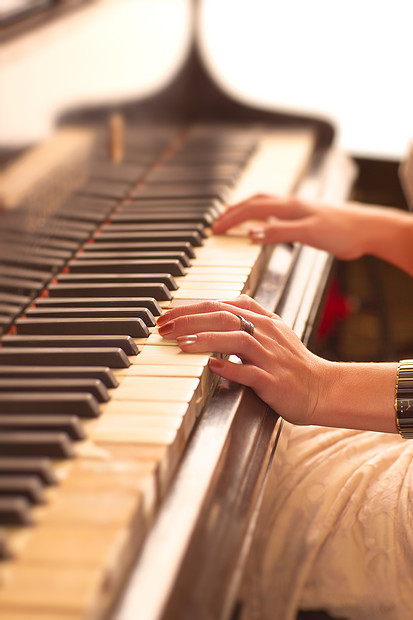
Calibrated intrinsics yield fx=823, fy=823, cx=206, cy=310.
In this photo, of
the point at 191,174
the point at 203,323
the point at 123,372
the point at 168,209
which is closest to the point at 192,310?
the point at 203,323

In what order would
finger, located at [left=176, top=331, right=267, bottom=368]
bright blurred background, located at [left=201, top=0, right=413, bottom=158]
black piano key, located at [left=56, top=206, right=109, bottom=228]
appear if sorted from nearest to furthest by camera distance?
finger, located at [left=176, top=331, right=267, bottom=368]
black piano key, located at [left=56, top=206, right=109, bottom=228]
bright blurred background, located at [left=201, top=0, right=413, bottom=158]

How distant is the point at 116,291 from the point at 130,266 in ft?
0.38

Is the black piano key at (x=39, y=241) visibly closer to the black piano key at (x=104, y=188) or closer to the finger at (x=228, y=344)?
the black piano key at (x=104, y=188)

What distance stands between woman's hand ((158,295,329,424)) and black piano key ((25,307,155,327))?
64 mm

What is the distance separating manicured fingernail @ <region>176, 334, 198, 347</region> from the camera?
1.08 m

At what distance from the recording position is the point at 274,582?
3.68ft

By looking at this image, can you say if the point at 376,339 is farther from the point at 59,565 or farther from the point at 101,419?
the point at 59,565

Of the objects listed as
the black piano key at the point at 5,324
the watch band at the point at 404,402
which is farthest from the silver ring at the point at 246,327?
the black piano key at the point at 5,324

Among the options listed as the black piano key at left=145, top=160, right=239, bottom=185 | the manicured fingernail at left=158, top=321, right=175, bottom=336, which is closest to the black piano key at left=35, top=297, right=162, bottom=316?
the manicured fingernail at left=158, top=321, right=175, bottom=336

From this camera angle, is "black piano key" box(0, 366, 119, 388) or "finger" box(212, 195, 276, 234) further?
"finger" box(212, 195, 276, 234)

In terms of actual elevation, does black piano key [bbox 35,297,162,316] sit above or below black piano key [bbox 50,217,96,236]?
above

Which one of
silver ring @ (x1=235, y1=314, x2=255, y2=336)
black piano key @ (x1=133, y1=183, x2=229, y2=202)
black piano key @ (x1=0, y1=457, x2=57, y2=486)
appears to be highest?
black piano key @ (x1=0, y1=457, x2=57, y2=486)

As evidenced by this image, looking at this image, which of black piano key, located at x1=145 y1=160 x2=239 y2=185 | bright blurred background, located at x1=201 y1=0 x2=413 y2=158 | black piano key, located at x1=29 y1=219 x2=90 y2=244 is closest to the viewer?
black piano key, located at x1=29 y1=219 x2=90 y2=244

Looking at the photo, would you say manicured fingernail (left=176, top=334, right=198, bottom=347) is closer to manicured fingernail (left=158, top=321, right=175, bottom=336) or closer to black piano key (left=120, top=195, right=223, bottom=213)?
manicured fingernail (left=158, top=321, right=175, bottom=336)
